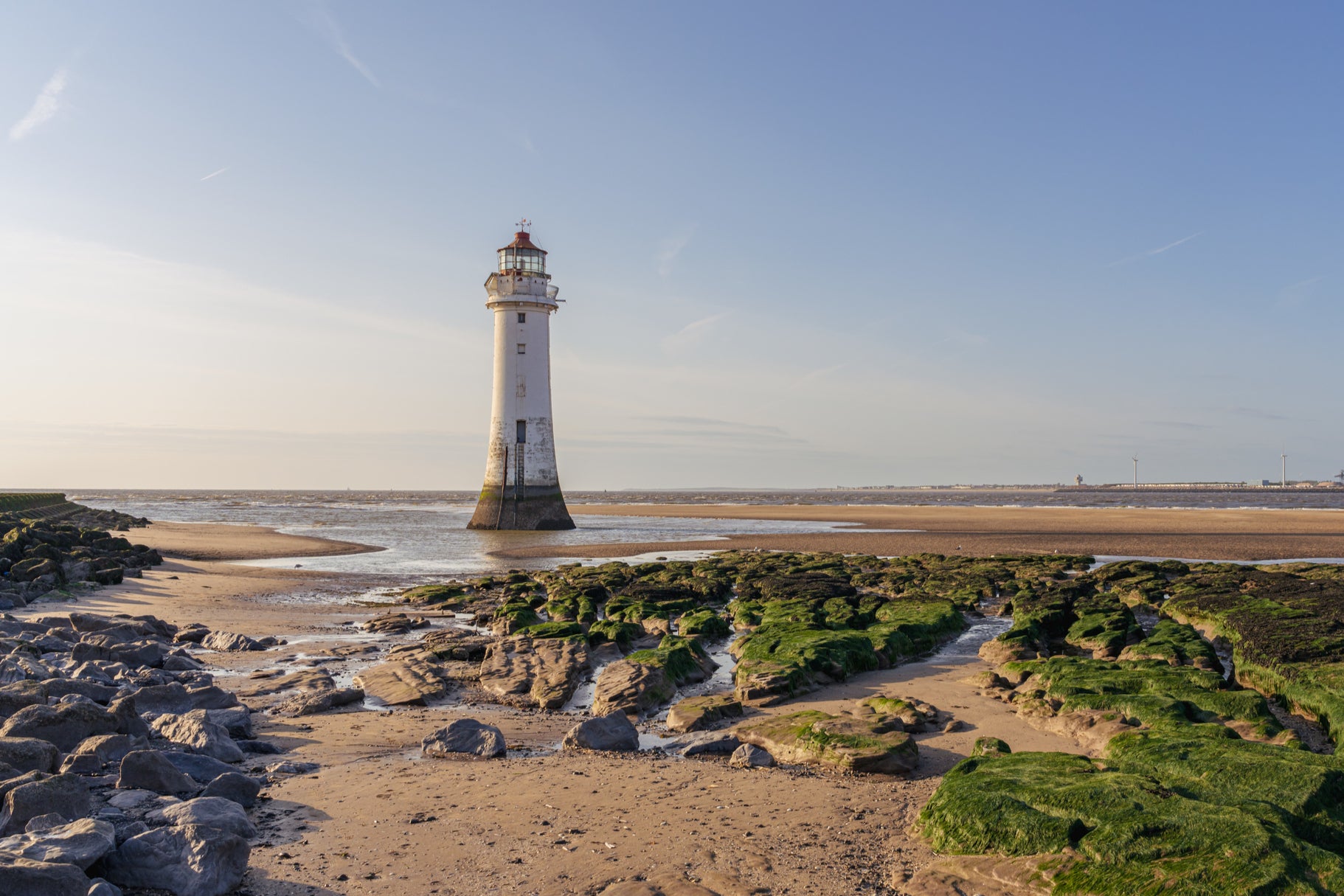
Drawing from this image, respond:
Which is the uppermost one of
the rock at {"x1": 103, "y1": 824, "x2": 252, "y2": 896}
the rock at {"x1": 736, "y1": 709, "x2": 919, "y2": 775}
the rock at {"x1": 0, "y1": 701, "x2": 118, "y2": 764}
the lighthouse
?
the lighthouse

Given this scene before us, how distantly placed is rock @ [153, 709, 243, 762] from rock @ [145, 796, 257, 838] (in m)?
1.61

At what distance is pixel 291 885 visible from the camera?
190 inches

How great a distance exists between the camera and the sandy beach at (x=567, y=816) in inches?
194

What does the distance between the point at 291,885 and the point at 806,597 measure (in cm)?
1197

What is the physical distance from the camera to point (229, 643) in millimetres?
12367

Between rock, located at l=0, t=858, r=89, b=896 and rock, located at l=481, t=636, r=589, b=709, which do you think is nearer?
rock, located at l=0, t=858, r=89, b=896

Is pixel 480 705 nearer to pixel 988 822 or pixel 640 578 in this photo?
pixel 988 822

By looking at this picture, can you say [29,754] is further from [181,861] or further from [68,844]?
[181,861]

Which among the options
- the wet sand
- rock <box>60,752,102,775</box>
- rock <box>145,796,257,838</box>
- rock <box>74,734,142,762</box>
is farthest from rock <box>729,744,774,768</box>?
the wet sand

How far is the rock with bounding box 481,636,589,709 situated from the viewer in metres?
9.70

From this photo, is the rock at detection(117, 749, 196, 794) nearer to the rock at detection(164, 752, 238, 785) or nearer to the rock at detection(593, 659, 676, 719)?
the rock at detection(164, 752, 238, 785)

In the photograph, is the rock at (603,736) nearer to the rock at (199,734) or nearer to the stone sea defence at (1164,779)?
the rock at (199,734)

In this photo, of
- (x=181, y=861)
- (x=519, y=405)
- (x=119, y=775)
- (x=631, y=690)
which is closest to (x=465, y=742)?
(x=631, y=690)

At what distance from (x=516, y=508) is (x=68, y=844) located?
32961 millimetres
